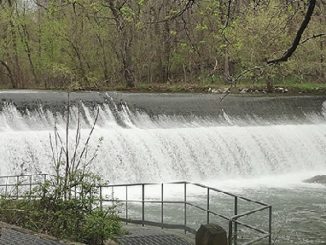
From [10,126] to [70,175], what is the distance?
410 inches

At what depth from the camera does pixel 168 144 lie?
1853 cm

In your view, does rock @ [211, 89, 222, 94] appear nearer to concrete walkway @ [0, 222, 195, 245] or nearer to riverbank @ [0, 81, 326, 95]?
riverbank @ [0, 81, 326, 95]

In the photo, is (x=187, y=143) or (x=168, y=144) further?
(x=187, y=143)

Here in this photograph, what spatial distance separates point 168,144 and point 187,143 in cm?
75

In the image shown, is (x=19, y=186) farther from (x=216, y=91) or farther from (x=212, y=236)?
(x=216, y=91)

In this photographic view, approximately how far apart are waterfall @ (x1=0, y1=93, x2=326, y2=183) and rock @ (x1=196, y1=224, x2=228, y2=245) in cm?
1071

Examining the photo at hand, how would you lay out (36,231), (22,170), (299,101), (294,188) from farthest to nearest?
(299,101)
(294,188)
(22,170)
(36,231)

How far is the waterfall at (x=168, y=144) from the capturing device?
16719mm

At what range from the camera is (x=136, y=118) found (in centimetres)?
2088

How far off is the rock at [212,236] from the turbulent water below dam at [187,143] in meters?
6.75

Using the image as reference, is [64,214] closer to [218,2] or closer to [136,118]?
[218,2]

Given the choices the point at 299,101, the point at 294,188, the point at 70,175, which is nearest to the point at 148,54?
the point at 299,101

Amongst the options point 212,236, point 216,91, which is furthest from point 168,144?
point 212,236

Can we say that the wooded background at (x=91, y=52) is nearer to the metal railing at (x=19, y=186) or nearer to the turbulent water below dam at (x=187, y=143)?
the turbulent water below dam at (x=187, y=143)
